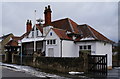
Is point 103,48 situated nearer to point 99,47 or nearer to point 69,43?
point 99,47

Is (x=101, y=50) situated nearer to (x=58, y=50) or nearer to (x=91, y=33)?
(x=91, y=33)

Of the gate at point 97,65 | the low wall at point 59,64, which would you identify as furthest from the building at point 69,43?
the gate at point 97,65

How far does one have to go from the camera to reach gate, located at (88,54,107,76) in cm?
1540

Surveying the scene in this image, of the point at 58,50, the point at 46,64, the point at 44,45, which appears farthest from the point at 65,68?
the point at 44,45

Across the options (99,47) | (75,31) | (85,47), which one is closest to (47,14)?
(75,31)

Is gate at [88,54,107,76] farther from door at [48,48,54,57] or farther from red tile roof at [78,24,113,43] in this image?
red tile roof at [78,24,113,43]

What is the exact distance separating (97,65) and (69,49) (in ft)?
24.5

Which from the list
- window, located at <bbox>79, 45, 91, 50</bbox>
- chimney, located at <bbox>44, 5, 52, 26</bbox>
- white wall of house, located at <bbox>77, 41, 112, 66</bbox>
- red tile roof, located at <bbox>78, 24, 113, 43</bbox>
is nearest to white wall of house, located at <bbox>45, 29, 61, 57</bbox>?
white wall of house, located at <bbox>77, 41, 112, 66</bbox>

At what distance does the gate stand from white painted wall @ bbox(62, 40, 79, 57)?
6.81 metres

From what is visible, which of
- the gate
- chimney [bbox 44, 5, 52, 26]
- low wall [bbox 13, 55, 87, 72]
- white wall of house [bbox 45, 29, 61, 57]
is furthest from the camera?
chimney [bbox 44, 5, 52, 26]

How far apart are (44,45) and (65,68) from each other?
10.1 metres

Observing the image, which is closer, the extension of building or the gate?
the gate

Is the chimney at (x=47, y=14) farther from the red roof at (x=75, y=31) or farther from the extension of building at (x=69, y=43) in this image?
the extension of building at (x=69, y=43)

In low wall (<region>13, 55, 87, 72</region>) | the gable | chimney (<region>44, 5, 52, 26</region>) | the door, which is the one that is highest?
chimney (<region>44, 5, 52, 26</region>)
